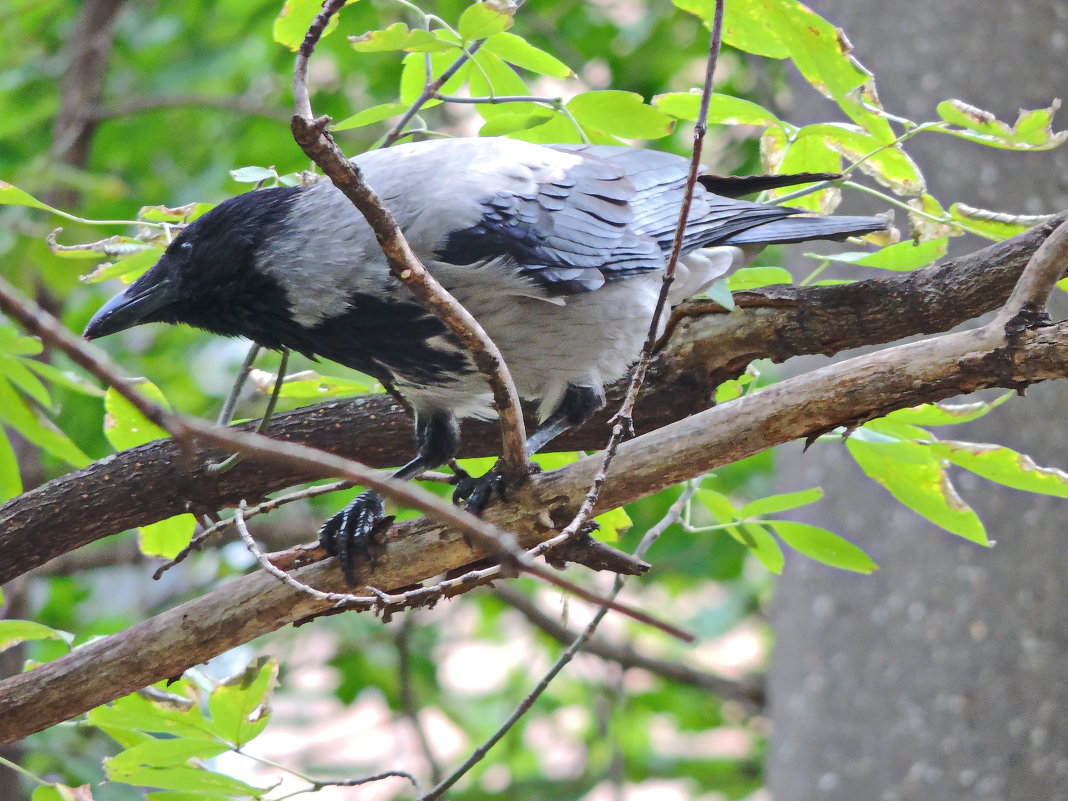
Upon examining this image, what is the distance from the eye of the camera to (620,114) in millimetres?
2465

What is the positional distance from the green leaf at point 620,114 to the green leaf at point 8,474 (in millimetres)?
1480

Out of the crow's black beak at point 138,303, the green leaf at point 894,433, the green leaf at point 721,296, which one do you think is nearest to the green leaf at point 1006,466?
the green leaf at point 894,433

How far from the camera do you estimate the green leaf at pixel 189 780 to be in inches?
79.4

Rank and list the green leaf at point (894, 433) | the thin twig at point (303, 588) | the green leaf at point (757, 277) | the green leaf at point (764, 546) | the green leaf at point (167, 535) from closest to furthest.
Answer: the thin twig at point (303, 588) → the green leaf at point (894, 433) → the green leaf at point (764, 546) → the green leaf at point (757, 277) → the green leaf at point (167, 535)

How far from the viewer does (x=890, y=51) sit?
385cm

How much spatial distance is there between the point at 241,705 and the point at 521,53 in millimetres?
1457

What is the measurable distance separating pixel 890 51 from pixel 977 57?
0.95ft

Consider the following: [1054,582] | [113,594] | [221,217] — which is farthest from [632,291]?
[113,594]

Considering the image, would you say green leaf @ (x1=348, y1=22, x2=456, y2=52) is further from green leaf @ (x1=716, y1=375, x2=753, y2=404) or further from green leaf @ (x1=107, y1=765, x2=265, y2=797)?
green leaf @ (x1=107, y1=765, x2=265, y2=797)

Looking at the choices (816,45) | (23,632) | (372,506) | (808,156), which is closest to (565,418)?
(372,506)

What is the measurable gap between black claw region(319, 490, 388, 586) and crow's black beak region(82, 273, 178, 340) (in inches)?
24.8

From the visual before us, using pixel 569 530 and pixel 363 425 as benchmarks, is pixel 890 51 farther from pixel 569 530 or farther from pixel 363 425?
pixel 569 530

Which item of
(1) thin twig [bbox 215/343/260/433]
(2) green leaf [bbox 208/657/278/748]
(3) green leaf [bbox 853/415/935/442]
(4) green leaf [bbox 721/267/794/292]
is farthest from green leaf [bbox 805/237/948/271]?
(2) green leaf [bbox 208/657/278/748]

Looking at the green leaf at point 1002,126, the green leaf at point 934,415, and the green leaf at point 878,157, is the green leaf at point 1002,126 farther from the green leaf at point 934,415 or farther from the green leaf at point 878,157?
the green leaf at point 934,415
